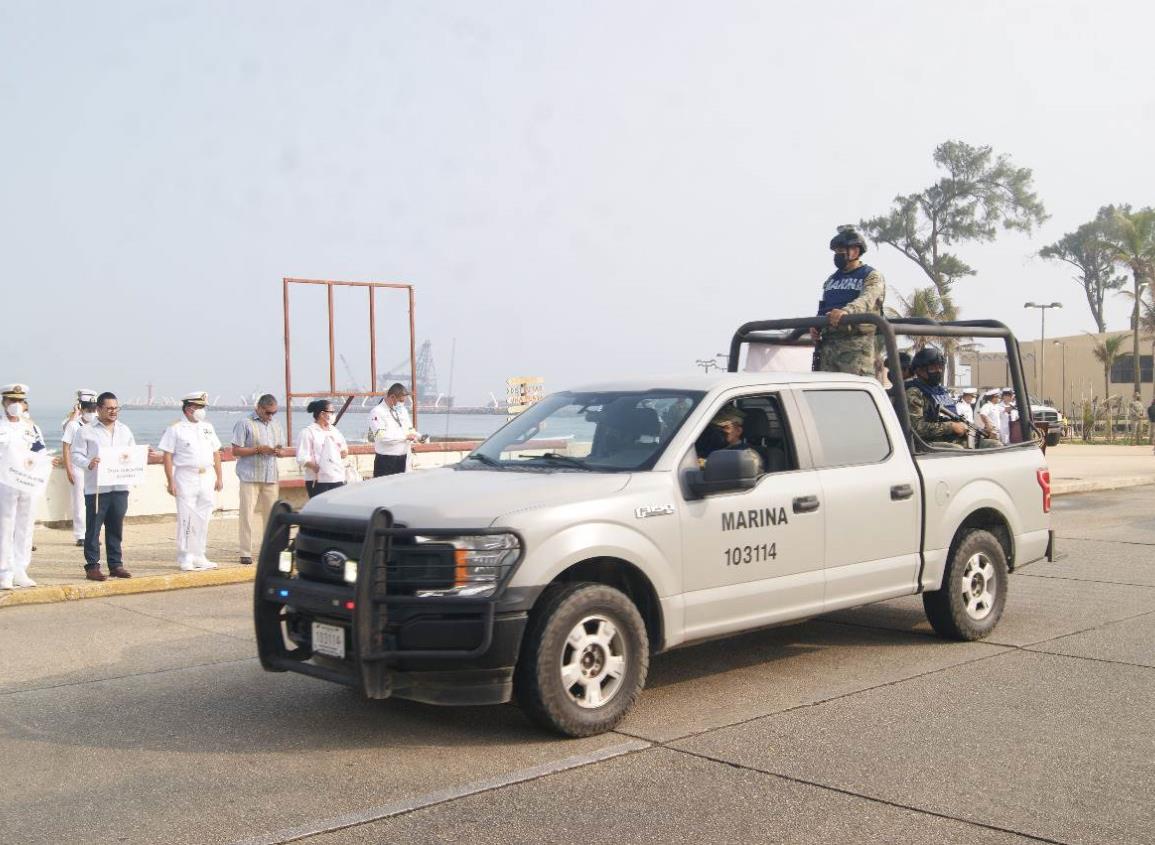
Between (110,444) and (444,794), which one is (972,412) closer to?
(110,444)

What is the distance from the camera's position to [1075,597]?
9.94 meters

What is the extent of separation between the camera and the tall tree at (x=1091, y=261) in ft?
320

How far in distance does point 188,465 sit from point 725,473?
7.60 metres

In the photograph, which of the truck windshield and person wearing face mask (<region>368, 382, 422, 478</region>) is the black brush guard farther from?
person wearing face mask (<region>368, 382, 422, 478</region>)

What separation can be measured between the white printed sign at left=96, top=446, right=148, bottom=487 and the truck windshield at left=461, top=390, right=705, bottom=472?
5.66 metres

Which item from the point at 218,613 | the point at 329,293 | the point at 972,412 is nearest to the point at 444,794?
the point at 218,613

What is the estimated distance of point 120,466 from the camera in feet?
38.2

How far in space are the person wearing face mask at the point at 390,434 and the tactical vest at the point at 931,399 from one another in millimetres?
7036

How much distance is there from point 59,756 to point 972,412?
20.6 m

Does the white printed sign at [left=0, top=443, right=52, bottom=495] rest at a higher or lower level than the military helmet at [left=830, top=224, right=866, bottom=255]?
lower

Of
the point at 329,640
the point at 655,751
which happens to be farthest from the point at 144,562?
the point at 655,751

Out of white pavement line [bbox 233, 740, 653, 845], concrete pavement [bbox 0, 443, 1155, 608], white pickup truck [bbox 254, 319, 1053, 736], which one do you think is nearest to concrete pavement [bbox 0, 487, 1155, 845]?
white pavement line [bbox 233, 740, 653, 845]

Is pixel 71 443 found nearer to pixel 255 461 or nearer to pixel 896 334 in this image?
pixel 255 461

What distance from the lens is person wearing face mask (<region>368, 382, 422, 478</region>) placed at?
14.2m
